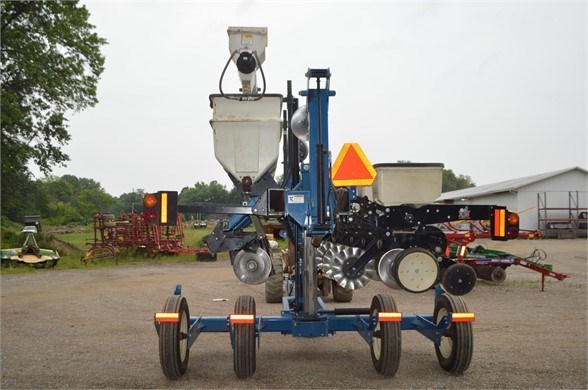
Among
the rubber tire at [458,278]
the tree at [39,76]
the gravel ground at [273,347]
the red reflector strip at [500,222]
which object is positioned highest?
the tree at [39,76]

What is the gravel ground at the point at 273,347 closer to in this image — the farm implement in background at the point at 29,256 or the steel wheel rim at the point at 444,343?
the steel wheel rim at the point at 444,343

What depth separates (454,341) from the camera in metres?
4.92

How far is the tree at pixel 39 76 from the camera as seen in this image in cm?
1875

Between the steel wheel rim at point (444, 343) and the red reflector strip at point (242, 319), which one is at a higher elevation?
the red reflector strip at point (242, 319)

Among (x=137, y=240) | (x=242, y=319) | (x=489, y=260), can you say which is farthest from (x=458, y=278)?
(x=137, y=240)

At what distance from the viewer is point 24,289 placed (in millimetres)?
11539

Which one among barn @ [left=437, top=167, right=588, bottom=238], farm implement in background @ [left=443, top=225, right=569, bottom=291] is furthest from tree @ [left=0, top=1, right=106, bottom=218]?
barn @ [left=437, top=167, right=588, bottom=238]

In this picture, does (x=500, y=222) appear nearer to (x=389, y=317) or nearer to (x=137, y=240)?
(x=389, y=317)

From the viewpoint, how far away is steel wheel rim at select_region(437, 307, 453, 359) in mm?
5094

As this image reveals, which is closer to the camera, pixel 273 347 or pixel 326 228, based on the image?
pixel 326 228

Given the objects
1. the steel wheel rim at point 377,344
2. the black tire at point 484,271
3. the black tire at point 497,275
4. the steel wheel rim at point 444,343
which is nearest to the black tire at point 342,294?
the black tire at point 484,271

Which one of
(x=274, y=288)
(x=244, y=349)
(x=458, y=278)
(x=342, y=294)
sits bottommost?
(x=342, y=294)

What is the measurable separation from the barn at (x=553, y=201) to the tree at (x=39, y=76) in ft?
70.8

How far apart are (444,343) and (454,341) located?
12.1 inches
